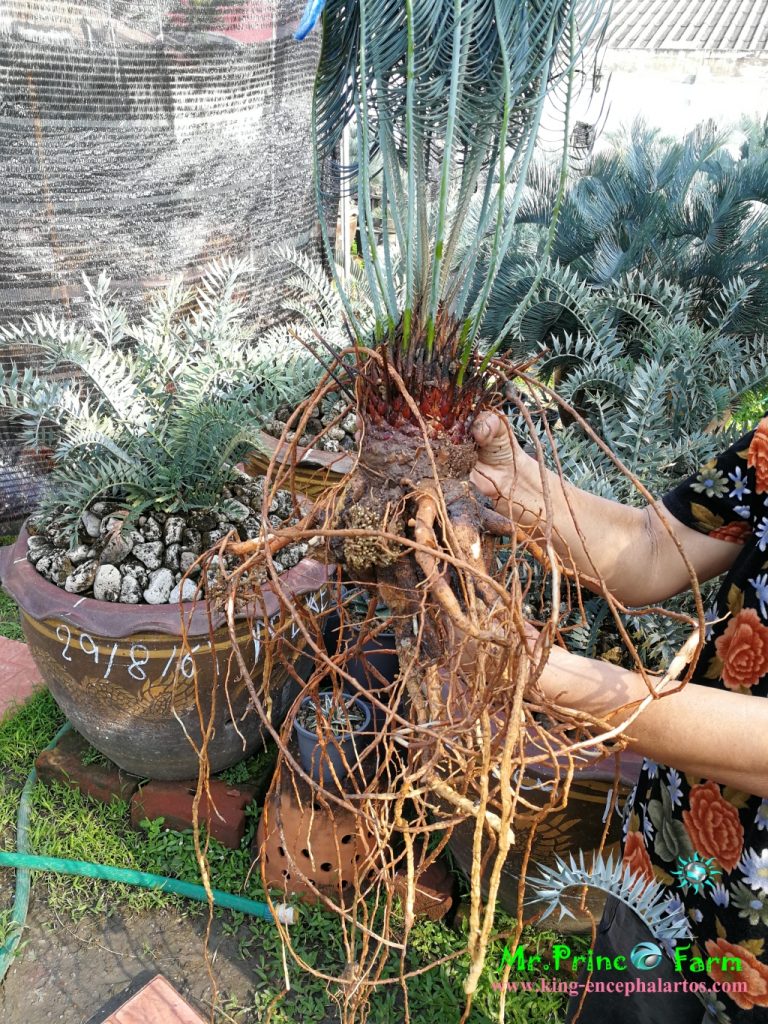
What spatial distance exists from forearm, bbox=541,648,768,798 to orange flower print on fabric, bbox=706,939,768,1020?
0.24 m

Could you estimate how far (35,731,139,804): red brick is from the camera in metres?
2.05

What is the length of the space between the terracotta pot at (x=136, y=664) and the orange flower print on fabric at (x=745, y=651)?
2.85ft

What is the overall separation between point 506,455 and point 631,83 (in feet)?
36.7

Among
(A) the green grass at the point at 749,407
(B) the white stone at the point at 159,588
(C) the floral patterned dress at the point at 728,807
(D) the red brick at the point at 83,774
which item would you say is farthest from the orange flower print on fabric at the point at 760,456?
(D) the red brick at the point at 83,774

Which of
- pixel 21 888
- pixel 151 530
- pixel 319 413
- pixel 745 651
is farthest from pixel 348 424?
pixel 745 651

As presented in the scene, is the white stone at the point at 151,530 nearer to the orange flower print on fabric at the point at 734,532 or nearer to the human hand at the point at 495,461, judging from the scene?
the human hand at the point at 495,461

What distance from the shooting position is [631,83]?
10312 millimetres

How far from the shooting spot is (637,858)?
3.83ft

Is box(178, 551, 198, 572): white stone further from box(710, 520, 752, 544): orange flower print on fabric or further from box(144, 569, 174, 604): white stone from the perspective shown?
box(710, 520, 752, 544): orange flower print on fabric

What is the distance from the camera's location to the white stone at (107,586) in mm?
1789

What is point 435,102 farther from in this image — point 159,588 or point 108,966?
point 108,966

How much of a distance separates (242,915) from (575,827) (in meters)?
0.85

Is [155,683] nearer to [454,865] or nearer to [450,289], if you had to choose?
[454,865]

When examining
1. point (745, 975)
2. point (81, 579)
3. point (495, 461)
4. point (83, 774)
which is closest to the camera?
point (745, 975)
